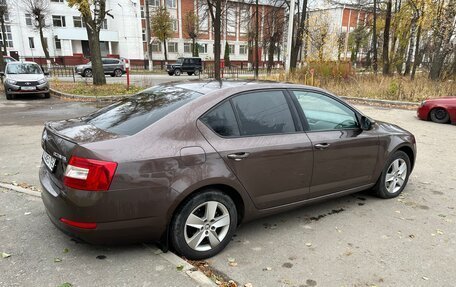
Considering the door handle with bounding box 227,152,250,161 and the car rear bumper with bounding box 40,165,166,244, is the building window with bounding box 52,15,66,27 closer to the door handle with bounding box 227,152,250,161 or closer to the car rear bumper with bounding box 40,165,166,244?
the car rear bumper with bounding box 40,165,166,244

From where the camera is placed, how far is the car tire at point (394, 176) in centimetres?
480

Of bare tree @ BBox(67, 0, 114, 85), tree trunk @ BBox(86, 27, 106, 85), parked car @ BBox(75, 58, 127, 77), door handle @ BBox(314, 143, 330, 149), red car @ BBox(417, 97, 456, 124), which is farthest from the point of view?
parked car @ BBox(75, 58, 127, 77)

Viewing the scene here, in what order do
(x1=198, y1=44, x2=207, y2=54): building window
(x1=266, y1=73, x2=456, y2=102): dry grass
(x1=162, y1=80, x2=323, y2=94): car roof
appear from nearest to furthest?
(x1=162, y1=80, x2=323, y2=94): car roof < (x1=266, y1=73, x2=456, y2=102): dry grass < (x1=198, y1=44, x2=207, y2=54): building window

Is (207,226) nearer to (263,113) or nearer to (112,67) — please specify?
(263,113)

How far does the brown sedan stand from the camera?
9.60 feet

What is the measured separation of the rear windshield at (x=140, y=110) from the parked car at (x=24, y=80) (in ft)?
42.5

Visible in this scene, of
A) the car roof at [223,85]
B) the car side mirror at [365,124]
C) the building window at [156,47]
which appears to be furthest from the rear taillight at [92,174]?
the building window at [156,47]

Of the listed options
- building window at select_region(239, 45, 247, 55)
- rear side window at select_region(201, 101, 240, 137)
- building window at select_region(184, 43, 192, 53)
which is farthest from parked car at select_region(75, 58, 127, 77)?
building window at select_region(239, 45, 247, 55)

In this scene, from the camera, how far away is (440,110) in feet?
36.4

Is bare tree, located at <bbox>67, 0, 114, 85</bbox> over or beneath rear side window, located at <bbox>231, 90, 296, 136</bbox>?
over

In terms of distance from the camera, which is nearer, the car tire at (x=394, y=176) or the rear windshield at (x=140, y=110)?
the rear windshield at (x=140, y=110)

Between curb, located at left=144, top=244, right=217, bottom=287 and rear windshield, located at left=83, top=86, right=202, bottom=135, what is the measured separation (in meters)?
1.11

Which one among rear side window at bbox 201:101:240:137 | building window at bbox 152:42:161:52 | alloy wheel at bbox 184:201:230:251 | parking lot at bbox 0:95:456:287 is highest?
building window at bbox 152:42:161:52

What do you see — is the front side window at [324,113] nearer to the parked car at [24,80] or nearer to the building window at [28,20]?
the parked car at [24,80]
